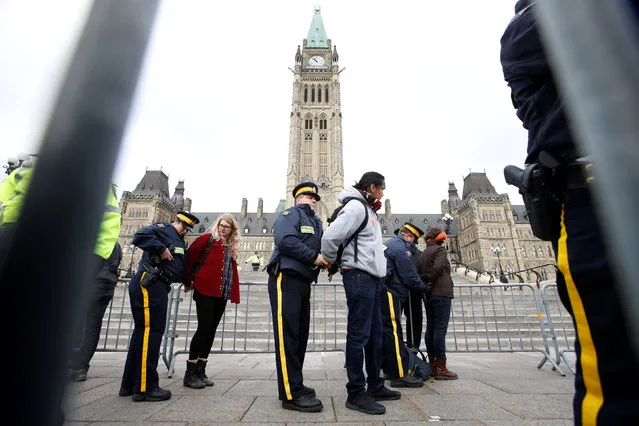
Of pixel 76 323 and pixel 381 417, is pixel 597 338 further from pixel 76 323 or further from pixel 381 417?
pixel 381 417

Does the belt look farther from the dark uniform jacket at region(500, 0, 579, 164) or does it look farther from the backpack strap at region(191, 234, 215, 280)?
the backpack strap at region(191, 234, 215, 280)

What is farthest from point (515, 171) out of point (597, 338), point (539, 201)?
point (597, 338)

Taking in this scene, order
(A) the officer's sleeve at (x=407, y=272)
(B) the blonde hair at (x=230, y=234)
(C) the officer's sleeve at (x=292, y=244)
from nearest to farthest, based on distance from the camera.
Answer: (C) the officer's sleeve at (x=292, y=244), (B) the blonde hair at (x=230, y=234), (A) the officer's sleeve at (x=407, y=272)

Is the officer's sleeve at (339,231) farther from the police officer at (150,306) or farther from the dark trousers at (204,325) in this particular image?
the police officer at (150,306)

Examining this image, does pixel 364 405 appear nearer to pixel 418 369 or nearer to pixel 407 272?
pixel 418 369

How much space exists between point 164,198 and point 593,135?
2543 inches

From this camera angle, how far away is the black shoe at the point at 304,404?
2689mm

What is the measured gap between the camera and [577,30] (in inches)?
17.7

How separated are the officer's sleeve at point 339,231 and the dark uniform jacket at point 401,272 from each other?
1.31 metres

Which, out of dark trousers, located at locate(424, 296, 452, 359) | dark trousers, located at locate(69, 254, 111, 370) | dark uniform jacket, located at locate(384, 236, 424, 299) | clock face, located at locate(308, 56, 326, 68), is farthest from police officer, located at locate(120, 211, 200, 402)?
clock face, located at locate(308, 56, 326, 68)

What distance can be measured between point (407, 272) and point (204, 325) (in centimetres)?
263

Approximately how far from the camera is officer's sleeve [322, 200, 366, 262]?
331cm

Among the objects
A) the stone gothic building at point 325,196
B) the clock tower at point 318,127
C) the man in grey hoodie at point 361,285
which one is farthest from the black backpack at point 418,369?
the stone gothic building at point 325,196

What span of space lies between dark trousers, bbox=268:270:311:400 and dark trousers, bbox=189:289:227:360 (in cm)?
99
